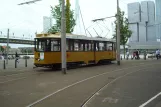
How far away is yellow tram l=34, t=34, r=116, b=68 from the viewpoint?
71.9ft

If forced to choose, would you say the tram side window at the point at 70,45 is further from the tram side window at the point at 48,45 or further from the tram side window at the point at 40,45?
the tram side window at the point at 40,45

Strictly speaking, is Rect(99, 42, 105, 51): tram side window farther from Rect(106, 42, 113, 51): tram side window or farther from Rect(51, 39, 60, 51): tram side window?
Rect(51, 39, 60, 51): tram side window

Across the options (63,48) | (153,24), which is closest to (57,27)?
(63,48)

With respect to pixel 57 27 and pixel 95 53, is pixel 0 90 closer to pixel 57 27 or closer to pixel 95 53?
pixel 95 53

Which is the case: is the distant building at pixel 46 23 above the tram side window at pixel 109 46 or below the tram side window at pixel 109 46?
above

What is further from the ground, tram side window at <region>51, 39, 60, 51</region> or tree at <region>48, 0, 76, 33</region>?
tree at <region>48, 0, 76, 33</region>

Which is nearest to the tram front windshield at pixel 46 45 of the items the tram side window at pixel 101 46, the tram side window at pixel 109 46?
the tram side window at pixel 101 46

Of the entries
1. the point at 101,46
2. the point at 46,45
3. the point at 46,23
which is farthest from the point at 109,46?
the point at 46,23

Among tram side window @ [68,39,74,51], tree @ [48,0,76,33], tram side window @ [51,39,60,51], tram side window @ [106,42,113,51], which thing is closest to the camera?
tram side window @ [51,39,60,51]

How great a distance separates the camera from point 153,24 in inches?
1988

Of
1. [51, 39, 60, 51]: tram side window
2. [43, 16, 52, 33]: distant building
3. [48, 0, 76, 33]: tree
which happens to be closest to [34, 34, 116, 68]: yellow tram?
[51, 39, 60, 51]: tram side window

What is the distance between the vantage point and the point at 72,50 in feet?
78.2

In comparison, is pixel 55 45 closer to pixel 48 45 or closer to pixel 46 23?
pixel 48 45

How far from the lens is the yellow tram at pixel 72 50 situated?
71.9ft
